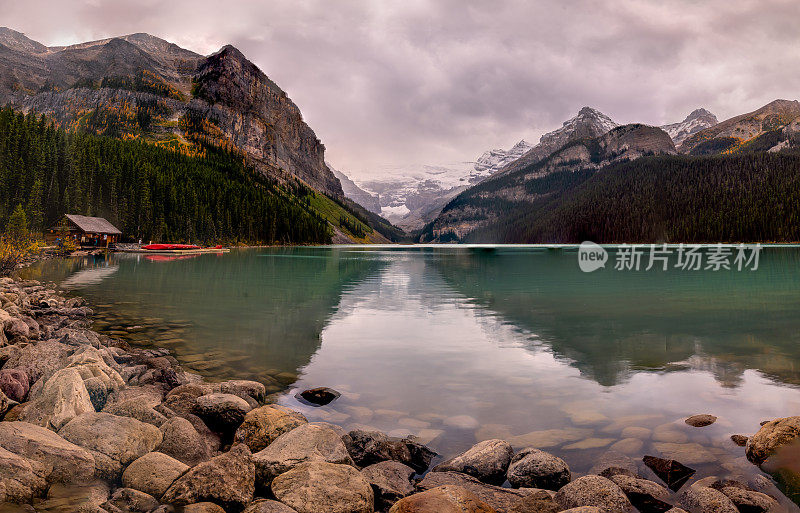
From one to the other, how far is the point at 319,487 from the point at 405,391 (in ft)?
25.4

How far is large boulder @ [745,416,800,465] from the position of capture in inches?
360

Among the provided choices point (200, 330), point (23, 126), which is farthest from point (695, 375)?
point (23, 126)

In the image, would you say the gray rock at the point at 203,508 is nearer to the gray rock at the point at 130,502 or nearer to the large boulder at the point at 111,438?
the gray rock at the point at 130,502

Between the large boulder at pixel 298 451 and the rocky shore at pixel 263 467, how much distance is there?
0.08 feet

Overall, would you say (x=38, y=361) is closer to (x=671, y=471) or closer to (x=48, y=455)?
(x=48, y=455)

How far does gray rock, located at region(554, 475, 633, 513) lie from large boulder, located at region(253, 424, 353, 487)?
391cm

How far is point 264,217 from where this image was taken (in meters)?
195

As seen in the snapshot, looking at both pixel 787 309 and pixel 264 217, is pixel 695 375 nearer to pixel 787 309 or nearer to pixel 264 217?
pixel 787 309

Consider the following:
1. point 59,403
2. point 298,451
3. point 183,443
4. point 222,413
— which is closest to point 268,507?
point 298,451

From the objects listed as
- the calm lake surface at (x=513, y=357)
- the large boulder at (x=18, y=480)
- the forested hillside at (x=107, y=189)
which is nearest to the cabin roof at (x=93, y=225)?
the forested hillside at (x=107, y=189)

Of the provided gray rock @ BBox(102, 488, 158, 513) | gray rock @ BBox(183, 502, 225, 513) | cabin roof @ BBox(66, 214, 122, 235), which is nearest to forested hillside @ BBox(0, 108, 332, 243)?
cabin roof @ BBox(66, 214, 122, 235)

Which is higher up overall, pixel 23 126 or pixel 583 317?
pixel 23 126

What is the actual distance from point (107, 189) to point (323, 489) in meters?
152

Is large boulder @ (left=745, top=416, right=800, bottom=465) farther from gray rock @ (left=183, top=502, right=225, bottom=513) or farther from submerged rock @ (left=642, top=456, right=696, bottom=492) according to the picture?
gray rock @ (left=183, top=502, right=225, bottom=513)
